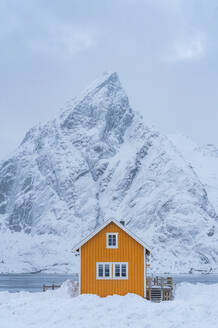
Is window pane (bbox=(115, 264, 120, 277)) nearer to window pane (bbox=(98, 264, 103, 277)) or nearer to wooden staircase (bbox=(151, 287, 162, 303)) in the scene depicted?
window pane (bbox=(98, 264, 103, 277))

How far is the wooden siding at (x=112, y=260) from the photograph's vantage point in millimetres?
50281

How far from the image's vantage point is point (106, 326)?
33062 millimetres

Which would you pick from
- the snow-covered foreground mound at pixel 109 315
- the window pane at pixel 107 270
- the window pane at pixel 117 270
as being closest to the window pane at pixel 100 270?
the window pane at pixel 107 270

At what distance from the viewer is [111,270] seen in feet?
166

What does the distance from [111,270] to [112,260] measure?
0.96 metres

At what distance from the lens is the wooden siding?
5028 cm

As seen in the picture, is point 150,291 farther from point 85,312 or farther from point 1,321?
point 1,321

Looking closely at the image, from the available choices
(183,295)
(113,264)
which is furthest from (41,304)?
(183,295)

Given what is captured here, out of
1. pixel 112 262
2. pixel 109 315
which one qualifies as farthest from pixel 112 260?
pixel 109 315

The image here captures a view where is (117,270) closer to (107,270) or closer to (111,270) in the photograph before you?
(111,270)

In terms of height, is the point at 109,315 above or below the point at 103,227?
below

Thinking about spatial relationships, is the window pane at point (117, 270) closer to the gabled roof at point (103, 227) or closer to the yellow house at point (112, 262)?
the yellow house at point (112, 262)

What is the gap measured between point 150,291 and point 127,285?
2592 millimetres

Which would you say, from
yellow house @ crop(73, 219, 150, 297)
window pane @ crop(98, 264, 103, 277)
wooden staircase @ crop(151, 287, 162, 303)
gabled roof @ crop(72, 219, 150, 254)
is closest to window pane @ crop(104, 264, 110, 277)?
yellow house @ crop(73, 219, 150, 297)
